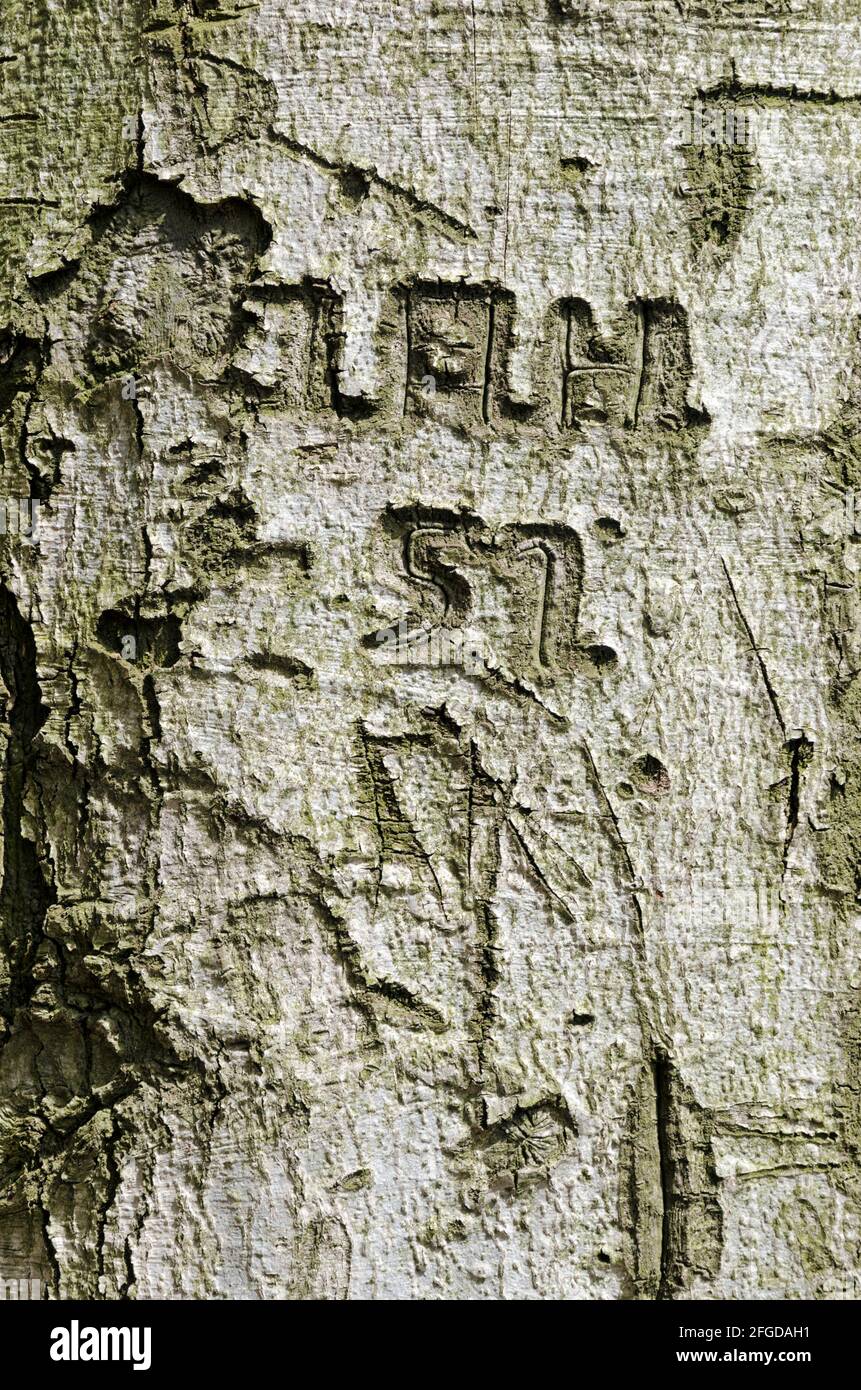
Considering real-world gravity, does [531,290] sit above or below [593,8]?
below

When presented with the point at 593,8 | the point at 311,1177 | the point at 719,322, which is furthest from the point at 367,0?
the point at 311,1177

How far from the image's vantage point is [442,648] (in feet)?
3.53

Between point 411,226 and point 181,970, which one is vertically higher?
point 411,226

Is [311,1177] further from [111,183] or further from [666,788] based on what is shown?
[111,183]

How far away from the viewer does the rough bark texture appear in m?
1.05

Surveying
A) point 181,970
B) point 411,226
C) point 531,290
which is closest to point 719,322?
point 531,290

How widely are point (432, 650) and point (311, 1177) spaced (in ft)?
1.59

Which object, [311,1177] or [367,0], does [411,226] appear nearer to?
[367,0]

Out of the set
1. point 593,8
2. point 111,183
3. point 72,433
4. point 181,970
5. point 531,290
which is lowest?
point 181,970

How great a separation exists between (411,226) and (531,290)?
13cm

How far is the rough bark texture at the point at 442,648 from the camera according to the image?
1.05 meters

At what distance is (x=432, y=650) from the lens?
108cm

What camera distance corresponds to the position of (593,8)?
108 cm
